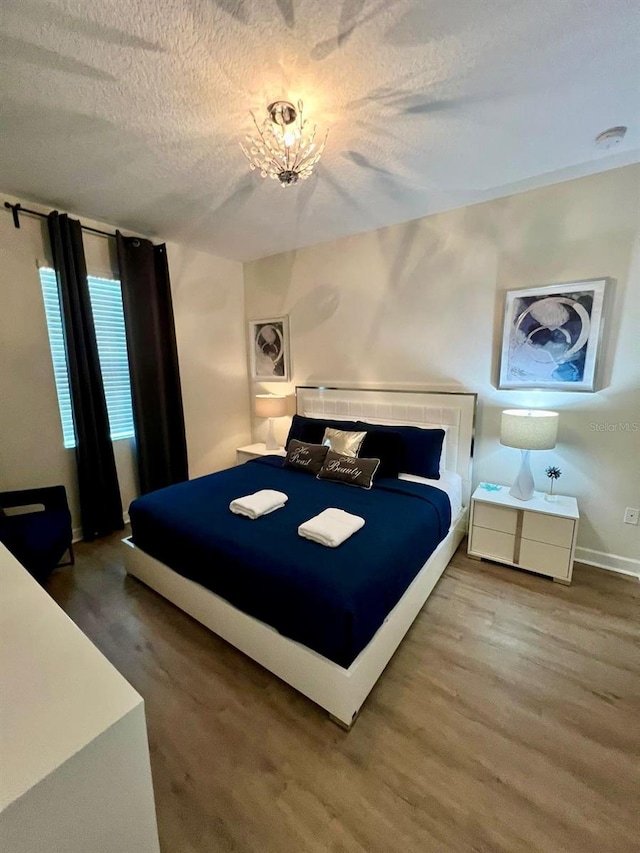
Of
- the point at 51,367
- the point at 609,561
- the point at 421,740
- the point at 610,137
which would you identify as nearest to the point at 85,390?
the point at 51,367

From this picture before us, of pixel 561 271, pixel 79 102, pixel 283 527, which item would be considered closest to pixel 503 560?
pixel 283 527

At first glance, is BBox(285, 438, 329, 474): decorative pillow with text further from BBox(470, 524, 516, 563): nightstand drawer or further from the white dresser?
the white dresser

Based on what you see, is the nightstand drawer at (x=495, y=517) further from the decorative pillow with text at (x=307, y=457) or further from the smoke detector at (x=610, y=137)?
the smoke detector at (x=610, y=137)

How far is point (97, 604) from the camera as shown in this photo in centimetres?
225

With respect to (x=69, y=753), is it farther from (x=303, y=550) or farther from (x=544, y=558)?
(x=544, y=558)

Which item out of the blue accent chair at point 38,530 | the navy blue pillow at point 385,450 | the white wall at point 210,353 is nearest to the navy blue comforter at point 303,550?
the navy blue pillow at point 385,450

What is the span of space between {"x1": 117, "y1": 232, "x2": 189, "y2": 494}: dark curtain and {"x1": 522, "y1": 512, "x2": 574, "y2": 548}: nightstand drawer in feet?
10.3

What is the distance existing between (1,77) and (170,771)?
9.56ft

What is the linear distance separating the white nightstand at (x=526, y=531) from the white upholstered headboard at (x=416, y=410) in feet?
1.18

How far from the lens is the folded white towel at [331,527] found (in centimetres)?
176

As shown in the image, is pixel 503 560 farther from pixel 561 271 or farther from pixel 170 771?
pixel 170 771

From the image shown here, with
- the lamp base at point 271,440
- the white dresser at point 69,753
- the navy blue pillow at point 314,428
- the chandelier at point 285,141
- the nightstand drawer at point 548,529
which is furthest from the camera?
the lamp base at point 271,440

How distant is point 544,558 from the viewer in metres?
2.42

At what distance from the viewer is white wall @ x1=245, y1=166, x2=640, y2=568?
2.35 metres
